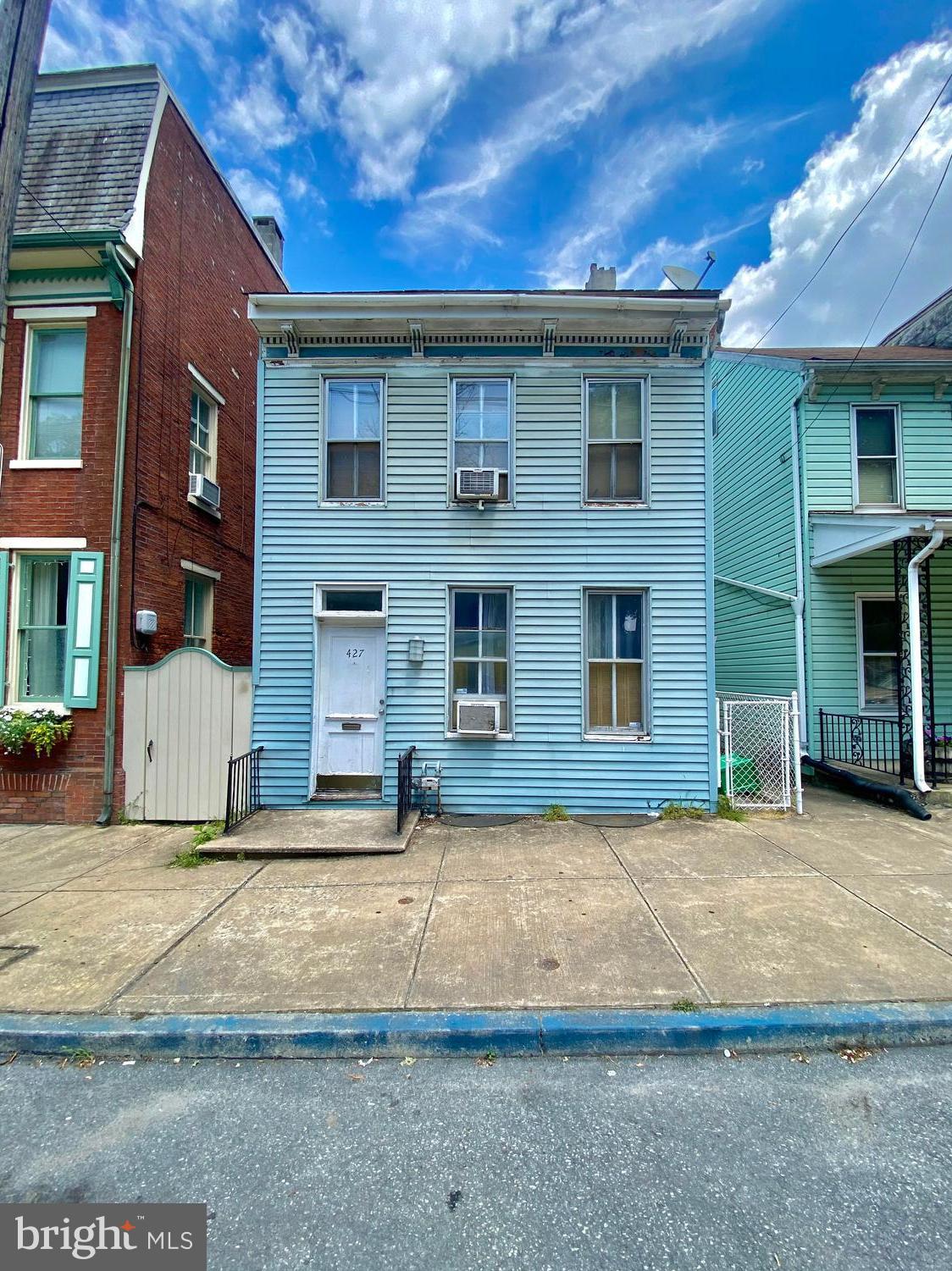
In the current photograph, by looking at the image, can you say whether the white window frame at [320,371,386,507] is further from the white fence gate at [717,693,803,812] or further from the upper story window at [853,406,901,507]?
the upper story window at [853,406,901,507]

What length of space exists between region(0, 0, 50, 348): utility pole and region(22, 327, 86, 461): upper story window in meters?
3.43

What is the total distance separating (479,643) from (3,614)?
5520 mm

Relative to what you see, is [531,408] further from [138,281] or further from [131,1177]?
[131,1177]

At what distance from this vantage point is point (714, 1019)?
3.00m

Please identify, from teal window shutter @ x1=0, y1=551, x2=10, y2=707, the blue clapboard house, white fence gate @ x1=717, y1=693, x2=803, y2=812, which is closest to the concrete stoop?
the blue clapboard house

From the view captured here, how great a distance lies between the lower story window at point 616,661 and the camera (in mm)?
6910

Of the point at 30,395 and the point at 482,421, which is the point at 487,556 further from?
the point at 30,395

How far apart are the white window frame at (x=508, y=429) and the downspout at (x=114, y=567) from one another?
3837mm

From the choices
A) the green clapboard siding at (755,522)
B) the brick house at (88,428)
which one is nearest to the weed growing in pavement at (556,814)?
the green clapboard siding at (755,522)

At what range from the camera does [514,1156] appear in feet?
7.56

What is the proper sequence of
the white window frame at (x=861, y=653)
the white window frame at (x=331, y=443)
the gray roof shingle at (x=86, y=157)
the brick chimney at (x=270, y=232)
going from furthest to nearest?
1. the brick chimney at (x=270, y=232)
2. the white window frame at (x=861, y=653)
3. the white window frame at (x=331, y=443)
4. the gray roof shingle at (x=86, y=157)

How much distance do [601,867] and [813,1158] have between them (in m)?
2.87

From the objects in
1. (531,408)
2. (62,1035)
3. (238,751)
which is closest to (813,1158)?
(62,1035)

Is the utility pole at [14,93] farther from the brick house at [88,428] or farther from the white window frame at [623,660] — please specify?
the white window frame at [623,660]
